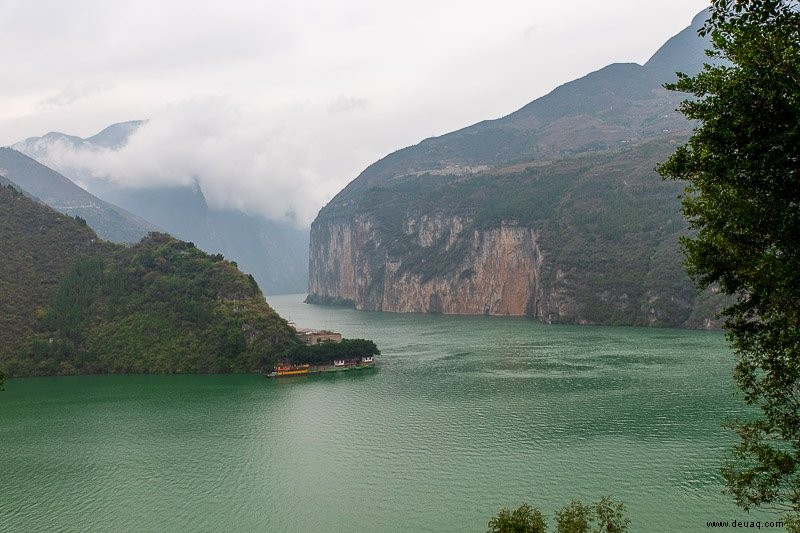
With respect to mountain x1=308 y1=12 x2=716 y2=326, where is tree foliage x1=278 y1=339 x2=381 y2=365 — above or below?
below

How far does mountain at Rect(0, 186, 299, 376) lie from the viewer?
3120 inches

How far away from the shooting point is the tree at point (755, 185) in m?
13.0

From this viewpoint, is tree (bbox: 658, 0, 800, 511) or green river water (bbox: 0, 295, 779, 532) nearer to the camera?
tree (bbox: 658, 0, 800, 511)

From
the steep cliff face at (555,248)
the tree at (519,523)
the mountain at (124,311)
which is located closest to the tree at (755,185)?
the tree at (519,523)

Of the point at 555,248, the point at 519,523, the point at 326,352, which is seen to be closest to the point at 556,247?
the point at 555,248

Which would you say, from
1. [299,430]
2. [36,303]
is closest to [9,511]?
[299,430]

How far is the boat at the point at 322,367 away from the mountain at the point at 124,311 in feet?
9.08

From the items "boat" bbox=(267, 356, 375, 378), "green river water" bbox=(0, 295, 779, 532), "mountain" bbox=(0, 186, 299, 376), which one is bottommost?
"green river water" bbox=(0, 295, 779, 532)

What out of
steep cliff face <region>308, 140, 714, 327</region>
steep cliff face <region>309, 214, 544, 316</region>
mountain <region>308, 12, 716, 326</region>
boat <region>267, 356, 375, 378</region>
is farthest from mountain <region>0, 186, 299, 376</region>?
steep cliff face <region>309, 214, 544, 316</region>

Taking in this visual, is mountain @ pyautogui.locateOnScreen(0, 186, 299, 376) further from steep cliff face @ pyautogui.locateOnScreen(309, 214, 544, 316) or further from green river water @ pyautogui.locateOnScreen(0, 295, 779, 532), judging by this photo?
steep cliff face @ pyautogui.locateOnScreen(309, 214, 544, 316)

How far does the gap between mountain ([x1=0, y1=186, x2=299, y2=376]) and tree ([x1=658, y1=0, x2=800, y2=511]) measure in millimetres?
69459

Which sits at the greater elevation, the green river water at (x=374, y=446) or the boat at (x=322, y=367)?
the boat at (x=322, y=367)

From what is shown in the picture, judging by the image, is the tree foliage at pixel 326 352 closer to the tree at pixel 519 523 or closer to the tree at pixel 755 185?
the tree at pixel 519 523

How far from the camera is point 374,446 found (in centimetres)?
4597
